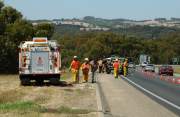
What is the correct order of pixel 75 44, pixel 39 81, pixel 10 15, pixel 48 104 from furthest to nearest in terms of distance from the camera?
pixel 75 44, pixel 10 15, pixel 39 81, pixel 48 104

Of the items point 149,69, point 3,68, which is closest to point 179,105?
point 3,68

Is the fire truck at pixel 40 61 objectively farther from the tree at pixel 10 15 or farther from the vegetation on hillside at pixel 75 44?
the tree at pixel 10 15

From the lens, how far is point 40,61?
36750 mm

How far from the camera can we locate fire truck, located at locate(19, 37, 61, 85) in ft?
120

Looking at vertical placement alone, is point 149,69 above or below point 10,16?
below

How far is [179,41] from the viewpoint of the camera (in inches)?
7269

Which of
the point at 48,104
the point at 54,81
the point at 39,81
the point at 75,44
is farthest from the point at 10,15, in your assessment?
the point at 75,44

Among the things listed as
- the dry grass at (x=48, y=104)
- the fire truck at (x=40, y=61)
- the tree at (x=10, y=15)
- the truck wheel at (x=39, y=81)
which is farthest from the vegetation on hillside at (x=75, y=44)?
the dry grass at (x=48, y=104)

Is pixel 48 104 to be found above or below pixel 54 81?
above

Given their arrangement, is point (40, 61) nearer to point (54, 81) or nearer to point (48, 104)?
point (54, 81)

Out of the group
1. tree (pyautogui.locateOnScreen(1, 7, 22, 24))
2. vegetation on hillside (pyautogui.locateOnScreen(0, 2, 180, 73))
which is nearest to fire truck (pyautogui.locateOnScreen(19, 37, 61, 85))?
vegetation on hillside (pyautogui.locateOnScreen(0, 2, 180, 73))

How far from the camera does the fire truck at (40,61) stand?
36594 mm

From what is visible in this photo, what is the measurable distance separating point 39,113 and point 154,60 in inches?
6439

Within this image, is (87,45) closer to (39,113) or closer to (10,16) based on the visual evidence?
(10,16)
